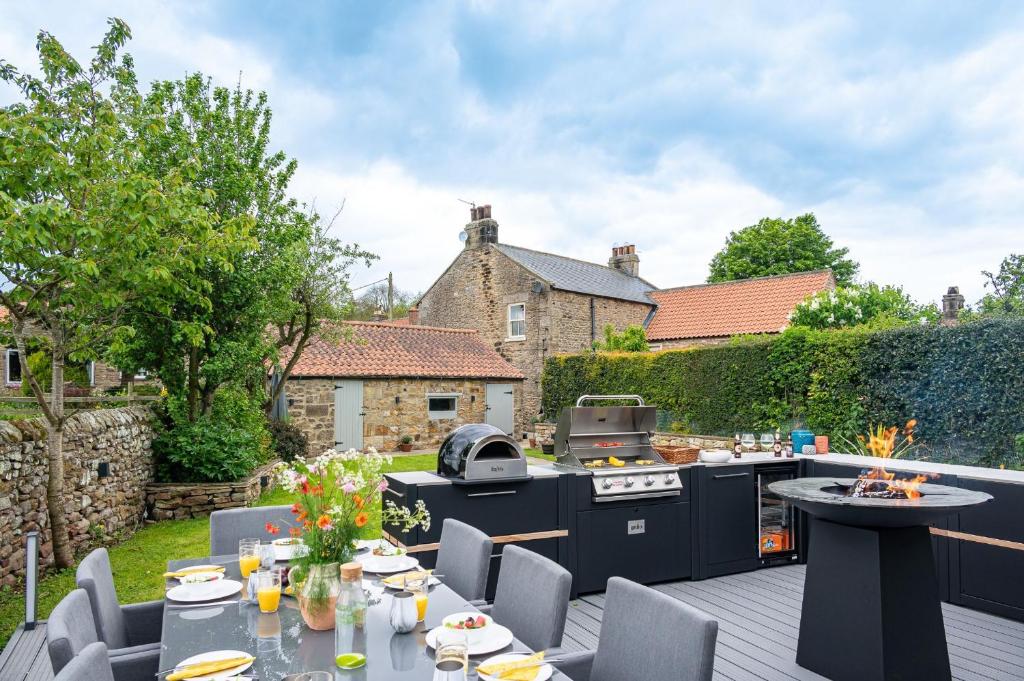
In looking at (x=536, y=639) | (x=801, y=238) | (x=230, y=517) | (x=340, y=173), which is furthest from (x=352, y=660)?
(x=801, y=238)

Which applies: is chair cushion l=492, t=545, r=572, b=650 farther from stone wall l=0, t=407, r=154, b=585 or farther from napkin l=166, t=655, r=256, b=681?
A: stone wall l=0, t=407, r=154, b=585

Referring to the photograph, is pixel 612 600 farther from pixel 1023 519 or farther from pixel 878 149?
pixel 878 149

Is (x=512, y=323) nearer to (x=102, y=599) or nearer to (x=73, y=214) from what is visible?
(x=73, y=214)

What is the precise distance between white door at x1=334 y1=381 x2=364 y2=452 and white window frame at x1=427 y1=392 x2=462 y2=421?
6.72 ft

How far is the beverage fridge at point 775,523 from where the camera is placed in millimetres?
6016

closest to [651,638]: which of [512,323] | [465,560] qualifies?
[465,560]

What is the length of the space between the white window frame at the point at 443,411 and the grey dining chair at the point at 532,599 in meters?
14.3

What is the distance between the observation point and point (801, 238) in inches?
1143

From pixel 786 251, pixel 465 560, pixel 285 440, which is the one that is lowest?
pixel 285 440

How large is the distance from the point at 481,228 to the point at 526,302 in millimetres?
3034

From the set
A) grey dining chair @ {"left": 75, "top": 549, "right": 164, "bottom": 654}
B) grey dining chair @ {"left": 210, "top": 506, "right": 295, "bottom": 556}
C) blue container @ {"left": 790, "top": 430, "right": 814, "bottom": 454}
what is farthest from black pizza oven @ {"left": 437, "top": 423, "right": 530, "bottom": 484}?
blue container @ {"left": 790, "top": 430, "right": 814, "bottom": 454}

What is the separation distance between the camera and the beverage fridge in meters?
6.02

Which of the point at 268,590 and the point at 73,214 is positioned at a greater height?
the point at 73,214

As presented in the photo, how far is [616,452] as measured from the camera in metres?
5.98
